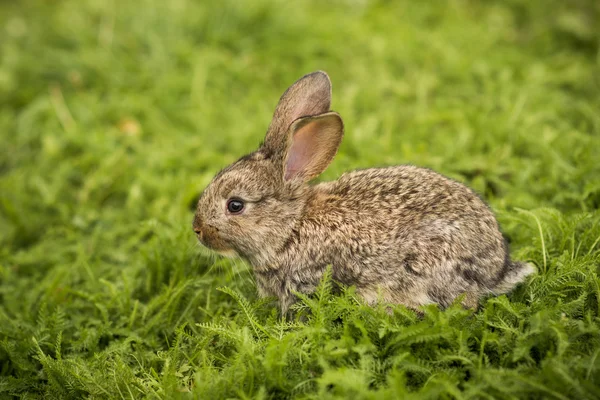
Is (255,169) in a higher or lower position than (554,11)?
lower

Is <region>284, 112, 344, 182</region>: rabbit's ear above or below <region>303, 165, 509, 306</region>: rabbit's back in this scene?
above

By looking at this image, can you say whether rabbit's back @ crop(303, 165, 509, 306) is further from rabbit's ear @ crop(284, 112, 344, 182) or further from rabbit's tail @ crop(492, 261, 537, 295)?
rabbit's ear @ crop(284, 112, 344, 182)

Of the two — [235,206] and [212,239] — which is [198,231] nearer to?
[212,239]

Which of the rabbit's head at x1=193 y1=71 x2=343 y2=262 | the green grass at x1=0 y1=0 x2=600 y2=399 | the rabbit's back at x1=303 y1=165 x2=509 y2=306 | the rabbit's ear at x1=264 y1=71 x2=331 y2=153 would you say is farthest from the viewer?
the rabbit's ear at x1=264 y1=71 x2=331 y2=153

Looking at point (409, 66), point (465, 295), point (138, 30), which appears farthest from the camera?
point (138, 30)

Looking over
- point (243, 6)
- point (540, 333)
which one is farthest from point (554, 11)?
point (540, 333)

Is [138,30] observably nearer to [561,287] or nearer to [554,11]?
[554,11]

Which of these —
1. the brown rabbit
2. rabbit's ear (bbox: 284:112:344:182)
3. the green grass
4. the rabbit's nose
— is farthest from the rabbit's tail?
the rabbit's nose
